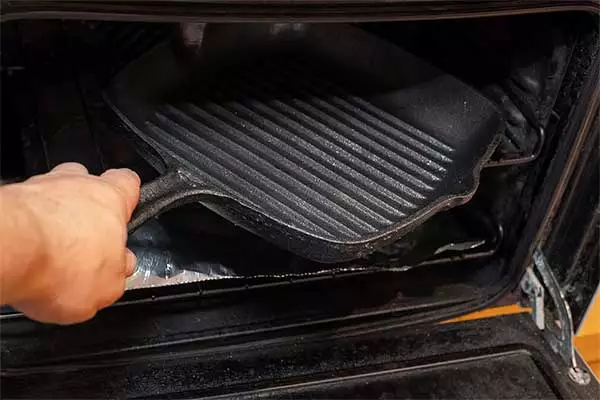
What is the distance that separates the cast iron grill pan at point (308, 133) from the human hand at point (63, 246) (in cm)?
9

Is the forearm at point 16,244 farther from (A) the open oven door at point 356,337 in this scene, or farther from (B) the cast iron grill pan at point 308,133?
(A) the open oven door at point 356,337

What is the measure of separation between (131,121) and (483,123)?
1.20 ft

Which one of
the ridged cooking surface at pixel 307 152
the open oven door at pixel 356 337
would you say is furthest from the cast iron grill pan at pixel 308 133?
the open oven door at pixel 356 337

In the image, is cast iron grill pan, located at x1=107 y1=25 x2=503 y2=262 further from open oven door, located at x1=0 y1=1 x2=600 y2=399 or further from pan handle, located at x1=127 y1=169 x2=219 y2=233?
open oven door, located at x1=0 y1=1 x2=600 y2=399

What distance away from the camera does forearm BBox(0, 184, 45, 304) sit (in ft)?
1.46

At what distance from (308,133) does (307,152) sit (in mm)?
34

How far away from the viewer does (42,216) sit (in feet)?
1.57

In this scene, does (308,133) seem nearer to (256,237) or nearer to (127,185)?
(256,237)

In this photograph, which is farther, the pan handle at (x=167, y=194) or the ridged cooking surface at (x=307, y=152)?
the ridged cooking surface at (x=307, y=152)

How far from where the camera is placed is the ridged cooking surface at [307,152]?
2.42 ft

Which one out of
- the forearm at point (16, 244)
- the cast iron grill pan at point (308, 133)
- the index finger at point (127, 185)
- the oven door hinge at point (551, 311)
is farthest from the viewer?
the oven door hinge at point (551, 311)

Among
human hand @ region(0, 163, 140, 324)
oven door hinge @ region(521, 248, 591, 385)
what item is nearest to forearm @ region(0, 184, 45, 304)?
human hand @ region(0, 163, 140, 324)

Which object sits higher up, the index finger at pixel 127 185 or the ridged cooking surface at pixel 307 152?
the index finger at pixel 127 185

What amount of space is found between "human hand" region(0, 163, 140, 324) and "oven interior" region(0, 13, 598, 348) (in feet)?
0.82
